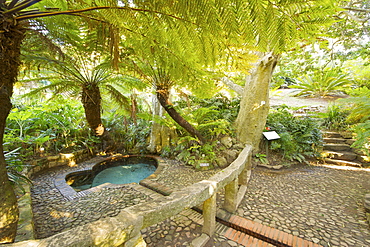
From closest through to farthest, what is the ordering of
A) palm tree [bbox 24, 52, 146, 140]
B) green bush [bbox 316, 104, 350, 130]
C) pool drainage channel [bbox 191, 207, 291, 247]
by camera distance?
pool drainage channel [bbox 191, 207, 291, 247]
palm tree [bbox 24, 52, 146, 140]
green bush [bbox 316, 104, 350, 130]

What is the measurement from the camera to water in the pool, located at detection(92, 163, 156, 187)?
145 inches

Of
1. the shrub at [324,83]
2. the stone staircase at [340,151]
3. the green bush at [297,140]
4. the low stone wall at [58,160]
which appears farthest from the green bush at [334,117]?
the low stone wall at [58,160]

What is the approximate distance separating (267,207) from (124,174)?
3390 millimetres

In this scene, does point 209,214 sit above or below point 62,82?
below

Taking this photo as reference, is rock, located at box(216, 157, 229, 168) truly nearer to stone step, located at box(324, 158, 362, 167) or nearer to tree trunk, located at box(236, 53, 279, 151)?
tree trunk, located at box(236, 53, 279, 151)

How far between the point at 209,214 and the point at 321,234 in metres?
1.34

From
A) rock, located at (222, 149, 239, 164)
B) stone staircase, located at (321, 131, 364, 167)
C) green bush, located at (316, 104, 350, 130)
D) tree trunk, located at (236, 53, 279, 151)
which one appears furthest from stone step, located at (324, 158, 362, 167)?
rock, located at (222, 149, 239, 164)

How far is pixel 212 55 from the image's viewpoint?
1.22 meters

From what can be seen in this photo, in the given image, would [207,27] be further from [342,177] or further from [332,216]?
[342,177]

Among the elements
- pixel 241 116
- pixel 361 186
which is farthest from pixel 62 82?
pixel 361 186

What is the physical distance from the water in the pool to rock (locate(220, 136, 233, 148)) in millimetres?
2122

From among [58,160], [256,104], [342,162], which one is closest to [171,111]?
[256,104]

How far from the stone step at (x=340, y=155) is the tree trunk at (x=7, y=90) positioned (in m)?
5.94

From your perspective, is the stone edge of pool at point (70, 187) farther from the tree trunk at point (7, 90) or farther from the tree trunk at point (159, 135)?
the tree trunk at point (7, 90)
